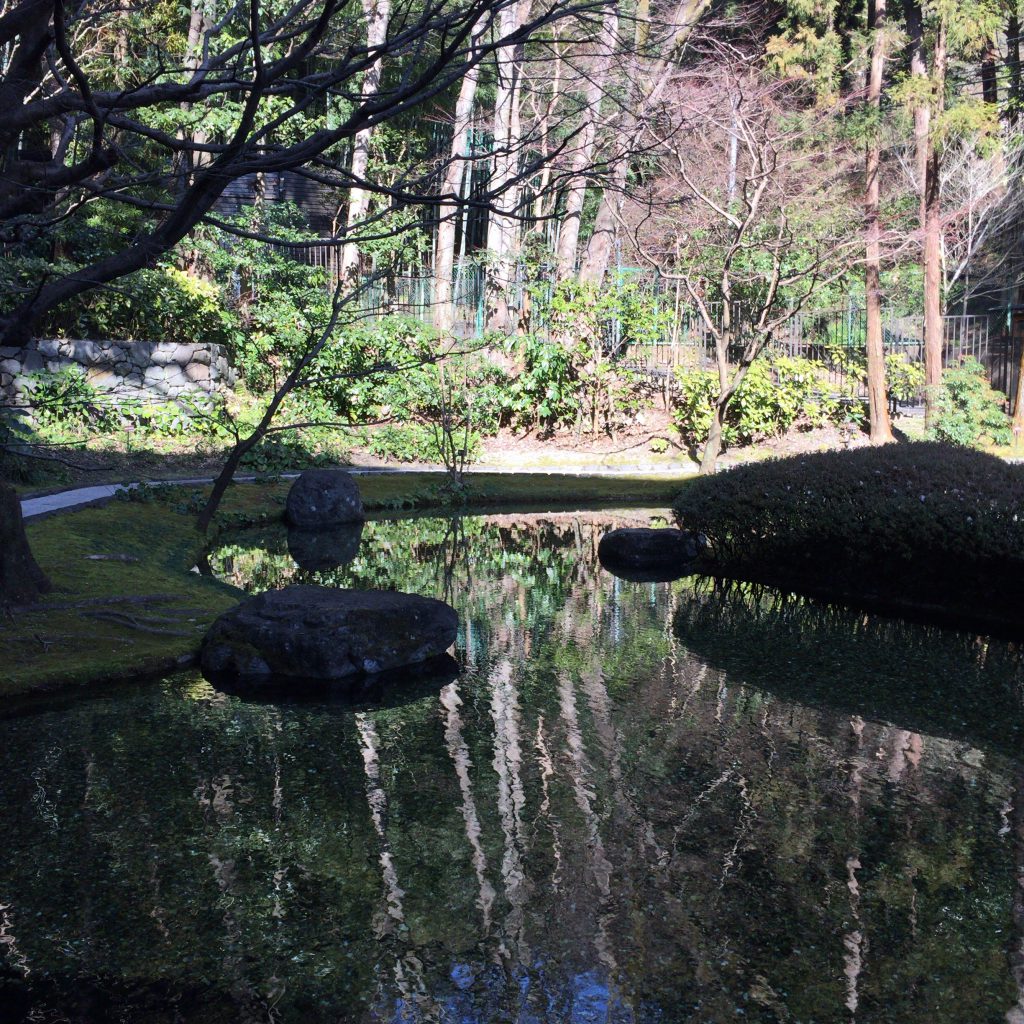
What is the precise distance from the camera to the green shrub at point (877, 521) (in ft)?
29.3

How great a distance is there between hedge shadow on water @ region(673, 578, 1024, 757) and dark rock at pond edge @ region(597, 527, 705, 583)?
1.47 meters

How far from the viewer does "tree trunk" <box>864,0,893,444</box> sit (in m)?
20.8

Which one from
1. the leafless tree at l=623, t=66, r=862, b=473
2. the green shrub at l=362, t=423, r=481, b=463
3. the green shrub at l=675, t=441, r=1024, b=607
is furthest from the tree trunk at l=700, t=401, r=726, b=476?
the green shrub at l=675, t=441, r=1024, b=607

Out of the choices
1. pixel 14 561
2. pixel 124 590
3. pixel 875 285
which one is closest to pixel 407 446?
pixel 875 285

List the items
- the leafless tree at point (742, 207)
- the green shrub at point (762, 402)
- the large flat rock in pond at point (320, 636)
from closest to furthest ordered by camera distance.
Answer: the large flat rock in pond at point (320, 636) → the leafless tree at point (742, 207) → the green shrub at point (762, 402)

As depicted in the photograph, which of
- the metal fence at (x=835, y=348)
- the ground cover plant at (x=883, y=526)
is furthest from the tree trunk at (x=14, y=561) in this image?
the metal fence at (x=835, y=348)

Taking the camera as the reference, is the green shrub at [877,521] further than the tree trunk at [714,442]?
No

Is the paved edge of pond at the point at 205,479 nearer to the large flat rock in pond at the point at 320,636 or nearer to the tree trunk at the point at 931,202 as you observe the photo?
the large flat rock in pond at the point at 320,636

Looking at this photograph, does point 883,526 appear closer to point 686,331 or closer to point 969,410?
point 969,410

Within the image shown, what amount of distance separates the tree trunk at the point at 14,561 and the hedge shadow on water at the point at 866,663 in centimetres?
454

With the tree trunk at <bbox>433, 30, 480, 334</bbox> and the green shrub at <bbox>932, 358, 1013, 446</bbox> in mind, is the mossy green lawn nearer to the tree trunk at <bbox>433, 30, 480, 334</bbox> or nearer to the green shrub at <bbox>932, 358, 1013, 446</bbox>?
the tree trunk at <bbox>433, 30, 480, 334</bbox>

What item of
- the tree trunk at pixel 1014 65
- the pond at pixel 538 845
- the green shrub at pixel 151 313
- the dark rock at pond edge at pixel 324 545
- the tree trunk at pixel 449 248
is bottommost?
the pond at pixel 538 845

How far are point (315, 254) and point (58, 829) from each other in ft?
68.9

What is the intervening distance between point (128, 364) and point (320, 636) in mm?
12772
